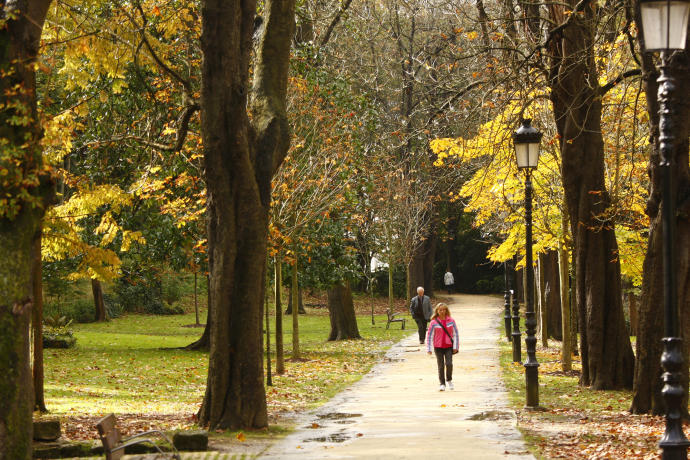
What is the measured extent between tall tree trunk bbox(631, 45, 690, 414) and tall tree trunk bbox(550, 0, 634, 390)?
3311 millimetres

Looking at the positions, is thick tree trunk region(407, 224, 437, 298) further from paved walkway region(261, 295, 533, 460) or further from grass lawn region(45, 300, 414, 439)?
paved walkway region(261, 295, 533, 460)

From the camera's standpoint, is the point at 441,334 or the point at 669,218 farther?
the point at 441,334

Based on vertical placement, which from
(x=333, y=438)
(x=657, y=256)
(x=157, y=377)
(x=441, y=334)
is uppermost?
(x=657, y=256)

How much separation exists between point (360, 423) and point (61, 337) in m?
18.7

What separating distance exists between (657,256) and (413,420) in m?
4.18

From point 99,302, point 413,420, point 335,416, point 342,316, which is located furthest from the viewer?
point 99,302

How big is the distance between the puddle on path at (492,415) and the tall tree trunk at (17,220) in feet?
22.0

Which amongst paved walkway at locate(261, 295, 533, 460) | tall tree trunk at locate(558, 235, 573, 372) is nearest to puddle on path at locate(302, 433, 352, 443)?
paved walkway at locate(261, 295, 533, 460)

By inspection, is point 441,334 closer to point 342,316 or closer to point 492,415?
point 492,415

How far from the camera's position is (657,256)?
1270 cm

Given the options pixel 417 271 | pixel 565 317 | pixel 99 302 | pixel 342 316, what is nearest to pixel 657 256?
pixel 565 317

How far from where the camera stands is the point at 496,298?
6159 cm

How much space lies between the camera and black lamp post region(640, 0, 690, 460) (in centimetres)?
816

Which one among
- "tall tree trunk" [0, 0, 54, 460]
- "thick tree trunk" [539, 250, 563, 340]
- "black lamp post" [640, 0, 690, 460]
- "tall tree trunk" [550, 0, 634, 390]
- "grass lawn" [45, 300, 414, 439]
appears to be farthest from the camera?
"thick tree trunk" [539, 250, 563, 340]
